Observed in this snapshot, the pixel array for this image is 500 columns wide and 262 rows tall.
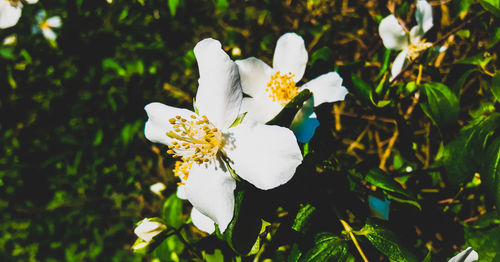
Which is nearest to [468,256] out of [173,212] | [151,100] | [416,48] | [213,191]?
[213,191]

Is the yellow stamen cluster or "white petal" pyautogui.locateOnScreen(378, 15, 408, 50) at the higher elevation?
"white petal" pyautogui.locateOnScreen(378, 15, 408, 50)

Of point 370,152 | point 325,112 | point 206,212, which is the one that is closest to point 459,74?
point 325,112

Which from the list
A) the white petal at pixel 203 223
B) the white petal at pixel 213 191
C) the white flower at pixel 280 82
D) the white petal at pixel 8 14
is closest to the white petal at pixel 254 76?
the white flower at pixel 280 82

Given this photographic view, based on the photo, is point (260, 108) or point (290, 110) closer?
point (290, 110)

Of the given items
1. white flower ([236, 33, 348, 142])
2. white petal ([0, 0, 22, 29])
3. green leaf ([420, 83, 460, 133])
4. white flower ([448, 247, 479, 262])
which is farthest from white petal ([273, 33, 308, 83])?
white petal ([0, 0, 22, 29])

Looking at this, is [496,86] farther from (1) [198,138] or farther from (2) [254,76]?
(1) [198,138]

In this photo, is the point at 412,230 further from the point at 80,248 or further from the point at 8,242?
the point at 8,242

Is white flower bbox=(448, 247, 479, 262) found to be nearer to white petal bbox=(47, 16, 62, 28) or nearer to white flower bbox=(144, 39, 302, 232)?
white flower bbox=(144, 39, 302, 232)
